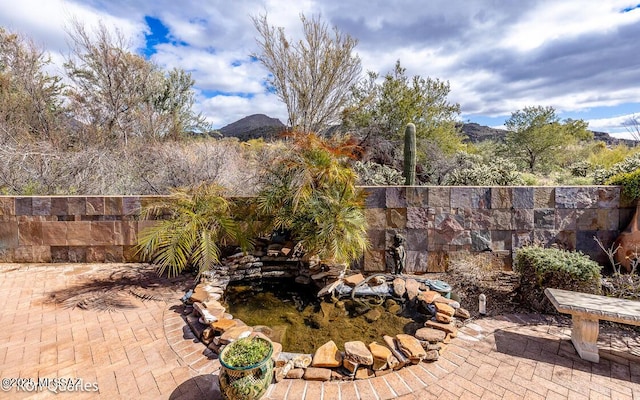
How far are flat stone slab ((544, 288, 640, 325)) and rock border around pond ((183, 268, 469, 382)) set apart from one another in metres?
0.82

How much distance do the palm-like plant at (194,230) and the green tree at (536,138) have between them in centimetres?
1217

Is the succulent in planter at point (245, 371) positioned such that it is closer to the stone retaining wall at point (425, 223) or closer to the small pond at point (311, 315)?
the small pond at point (311, 315)

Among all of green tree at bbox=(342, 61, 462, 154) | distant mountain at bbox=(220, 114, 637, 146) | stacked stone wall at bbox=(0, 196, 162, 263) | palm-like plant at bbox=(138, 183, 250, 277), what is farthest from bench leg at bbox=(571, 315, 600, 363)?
distant mountain at bbox=(220, 114, 637, 146)

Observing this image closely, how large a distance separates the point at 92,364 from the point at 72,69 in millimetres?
10443

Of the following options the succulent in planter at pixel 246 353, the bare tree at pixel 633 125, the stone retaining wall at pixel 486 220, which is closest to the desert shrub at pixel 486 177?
the stone retaining wall at pixel 486 220

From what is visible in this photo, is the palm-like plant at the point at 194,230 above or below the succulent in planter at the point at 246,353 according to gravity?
above

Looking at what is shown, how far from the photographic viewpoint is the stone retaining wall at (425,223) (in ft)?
13.7

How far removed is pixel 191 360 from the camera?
2217 millimetres

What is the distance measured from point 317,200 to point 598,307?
2797 millimetres

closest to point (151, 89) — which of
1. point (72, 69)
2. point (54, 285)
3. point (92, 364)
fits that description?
point (72, 69)

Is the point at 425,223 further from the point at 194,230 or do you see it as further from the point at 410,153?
the point at 194,230

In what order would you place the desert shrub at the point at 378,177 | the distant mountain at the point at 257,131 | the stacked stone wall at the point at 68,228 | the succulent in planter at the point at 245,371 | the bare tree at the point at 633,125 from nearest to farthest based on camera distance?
1. the succulent in planter at the point at 245,371
2. the stacked stone wall at the point at 68,228
3. the desert shrub at the point at 378,177
4. the bare tree at the point at 633,125
5. the distant mountain at the point at 257,131

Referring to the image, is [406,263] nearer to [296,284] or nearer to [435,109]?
[296,284]

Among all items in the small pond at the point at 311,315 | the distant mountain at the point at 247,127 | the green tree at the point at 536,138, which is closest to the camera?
the small pond at the point at 311,315
